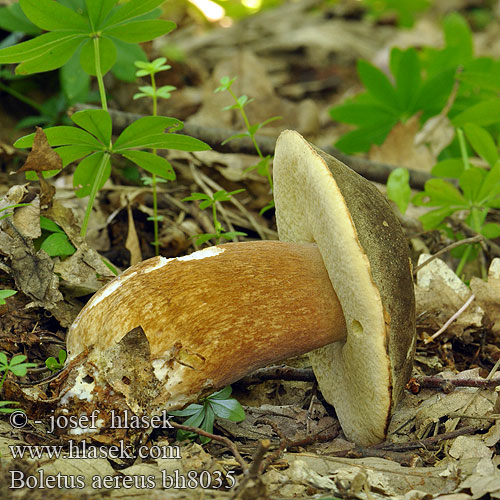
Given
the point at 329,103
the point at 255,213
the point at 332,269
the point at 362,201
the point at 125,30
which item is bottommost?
the point at 329,103

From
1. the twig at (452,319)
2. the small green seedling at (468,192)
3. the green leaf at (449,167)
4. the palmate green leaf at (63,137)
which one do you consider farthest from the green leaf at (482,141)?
the palmate green leaf at (63,137)

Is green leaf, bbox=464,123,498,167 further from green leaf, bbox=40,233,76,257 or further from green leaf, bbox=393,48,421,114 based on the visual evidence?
green leaf, bbox=40,233,76,257

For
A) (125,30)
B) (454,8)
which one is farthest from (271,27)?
(125,30)

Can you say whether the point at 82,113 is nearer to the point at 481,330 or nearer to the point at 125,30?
the point at 125,30

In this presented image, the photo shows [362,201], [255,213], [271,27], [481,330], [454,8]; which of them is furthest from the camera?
[454,8]

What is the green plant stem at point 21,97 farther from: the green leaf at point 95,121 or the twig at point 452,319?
the twig at point 452,319

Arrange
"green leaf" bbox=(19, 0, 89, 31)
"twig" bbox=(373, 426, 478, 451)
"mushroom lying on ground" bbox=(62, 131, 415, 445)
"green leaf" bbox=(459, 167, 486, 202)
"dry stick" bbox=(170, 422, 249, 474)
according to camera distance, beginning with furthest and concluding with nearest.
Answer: "green leaf" bbox=(459, 167, 486, 202)
"green leaf" bbox=(19, 0, 89, 31)
"twig" bbox=(373, 426, 478, 451)
"mushroom lying on ground" bbox=(62, 131, 415, 445)
"dry stick" bbox=(170, 422, 249, 474)

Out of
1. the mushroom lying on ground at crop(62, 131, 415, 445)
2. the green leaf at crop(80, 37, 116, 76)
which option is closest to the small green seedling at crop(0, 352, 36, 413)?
the mushroom lying on ground at crop(62, 131, 415, 445)
